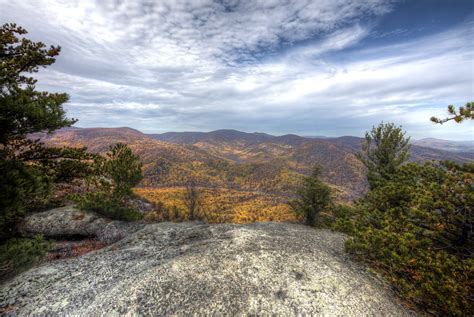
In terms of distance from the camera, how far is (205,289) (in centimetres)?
884

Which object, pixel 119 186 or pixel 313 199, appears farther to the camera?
pixel 313 199

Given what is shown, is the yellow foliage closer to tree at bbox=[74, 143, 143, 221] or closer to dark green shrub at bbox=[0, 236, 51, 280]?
tree at bbox=[74, 143, 143, 221]

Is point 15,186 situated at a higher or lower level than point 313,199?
higher

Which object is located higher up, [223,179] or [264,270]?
[264,270]

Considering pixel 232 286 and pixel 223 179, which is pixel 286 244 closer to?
pixel 232 286

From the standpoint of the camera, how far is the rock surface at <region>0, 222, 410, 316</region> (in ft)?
26.7

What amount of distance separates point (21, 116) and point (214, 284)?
11.2 m

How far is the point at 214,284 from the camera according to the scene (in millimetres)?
9078

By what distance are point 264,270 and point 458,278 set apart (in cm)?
652

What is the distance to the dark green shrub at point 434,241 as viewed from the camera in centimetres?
643

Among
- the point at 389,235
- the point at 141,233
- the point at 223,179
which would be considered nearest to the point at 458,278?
the point at 389,235

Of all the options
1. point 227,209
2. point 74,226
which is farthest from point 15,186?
point 227,209

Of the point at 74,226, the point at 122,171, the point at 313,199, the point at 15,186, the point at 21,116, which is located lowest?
the point at 74,226

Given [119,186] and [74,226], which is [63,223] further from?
[119,186]
